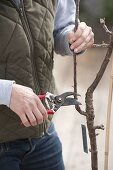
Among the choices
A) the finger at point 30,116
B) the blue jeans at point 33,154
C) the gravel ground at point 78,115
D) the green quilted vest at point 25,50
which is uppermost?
the green quilted vest at point 25,50

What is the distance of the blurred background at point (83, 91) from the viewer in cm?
228

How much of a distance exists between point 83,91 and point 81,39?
79.6 inches

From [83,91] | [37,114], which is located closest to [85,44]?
[37,114]

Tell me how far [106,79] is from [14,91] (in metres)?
2.44

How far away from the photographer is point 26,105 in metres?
0.88

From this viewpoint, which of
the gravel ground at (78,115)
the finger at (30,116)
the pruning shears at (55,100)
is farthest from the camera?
the gravel ground at (78,115)

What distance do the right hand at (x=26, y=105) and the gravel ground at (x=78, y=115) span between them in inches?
52.2

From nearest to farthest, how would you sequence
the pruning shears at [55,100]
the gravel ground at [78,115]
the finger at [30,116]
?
the finger at [30,116]
the pruning shears at [55,100]
the gravel ground at [78,115]

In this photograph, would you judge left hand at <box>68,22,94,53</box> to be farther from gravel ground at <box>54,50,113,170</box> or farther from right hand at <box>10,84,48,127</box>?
gravel ground at <box>54,50,113,170</box>

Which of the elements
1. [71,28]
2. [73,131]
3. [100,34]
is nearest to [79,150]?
[73,131]

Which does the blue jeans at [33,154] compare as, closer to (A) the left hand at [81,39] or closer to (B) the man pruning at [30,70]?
(B) the man pruning at [30,70]

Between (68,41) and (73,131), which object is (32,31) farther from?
(73,131)

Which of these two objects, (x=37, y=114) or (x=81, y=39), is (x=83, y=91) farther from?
(x=37, y=114)

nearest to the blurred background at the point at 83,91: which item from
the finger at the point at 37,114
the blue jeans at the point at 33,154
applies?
the blue jeans at the point at 33,154
